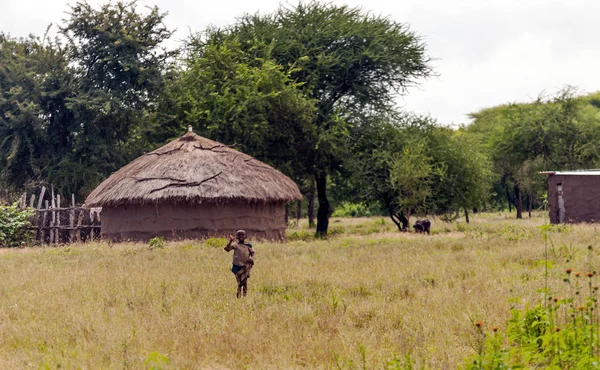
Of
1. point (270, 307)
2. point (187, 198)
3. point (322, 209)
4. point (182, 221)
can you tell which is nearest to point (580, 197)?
point (322, 209)

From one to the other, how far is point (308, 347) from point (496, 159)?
4373 cm

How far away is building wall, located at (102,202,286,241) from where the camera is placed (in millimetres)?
23281

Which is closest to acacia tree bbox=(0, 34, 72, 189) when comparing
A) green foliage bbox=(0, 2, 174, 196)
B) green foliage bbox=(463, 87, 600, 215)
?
green foliage bbox=(0, 2, 174, 196)

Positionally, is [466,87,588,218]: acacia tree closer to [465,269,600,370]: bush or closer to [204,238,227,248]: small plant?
[204,238,227,248]: small plant

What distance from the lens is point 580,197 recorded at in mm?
27047

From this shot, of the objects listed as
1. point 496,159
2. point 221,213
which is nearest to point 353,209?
point 496,159

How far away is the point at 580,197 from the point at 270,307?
69.1ft

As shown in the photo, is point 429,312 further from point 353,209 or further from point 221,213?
point 353,209

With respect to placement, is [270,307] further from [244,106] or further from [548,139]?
[548,139]

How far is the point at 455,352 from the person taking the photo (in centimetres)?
666

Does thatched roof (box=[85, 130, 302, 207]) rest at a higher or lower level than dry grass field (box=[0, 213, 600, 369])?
higher

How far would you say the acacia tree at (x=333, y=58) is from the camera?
101ft

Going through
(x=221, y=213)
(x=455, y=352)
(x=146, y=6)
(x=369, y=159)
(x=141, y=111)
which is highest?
(x=146, y=6)

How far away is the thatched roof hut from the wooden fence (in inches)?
120
